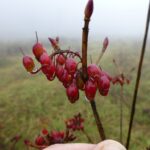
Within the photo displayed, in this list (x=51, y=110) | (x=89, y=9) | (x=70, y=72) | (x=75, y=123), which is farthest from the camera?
(x=51, y=110)

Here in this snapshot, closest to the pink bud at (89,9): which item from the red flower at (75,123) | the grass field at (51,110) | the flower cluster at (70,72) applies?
the flower cluster at (70,72)

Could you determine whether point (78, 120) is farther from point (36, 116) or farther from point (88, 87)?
point (36, 116)

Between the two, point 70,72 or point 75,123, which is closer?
point 70,72

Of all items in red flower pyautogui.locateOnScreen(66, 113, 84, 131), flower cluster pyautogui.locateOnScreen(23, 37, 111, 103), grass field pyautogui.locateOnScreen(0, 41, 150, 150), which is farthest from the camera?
grass field pyautogui.locateOnScreen(0, 41, 150, 150)

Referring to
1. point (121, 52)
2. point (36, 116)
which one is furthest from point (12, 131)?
point (121, 52)

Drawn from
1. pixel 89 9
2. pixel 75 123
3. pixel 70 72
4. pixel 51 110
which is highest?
pixel 89 9

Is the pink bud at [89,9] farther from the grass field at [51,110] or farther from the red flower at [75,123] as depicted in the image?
the grass field at [51,110]

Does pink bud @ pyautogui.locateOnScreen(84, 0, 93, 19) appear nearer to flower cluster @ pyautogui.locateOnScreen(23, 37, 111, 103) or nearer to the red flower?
flower cluster @ pyautogui.locateOnScreen(23, 37, 111, 103)

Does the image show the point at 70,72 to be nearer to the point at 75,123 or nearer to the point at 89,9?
the point at 89,9

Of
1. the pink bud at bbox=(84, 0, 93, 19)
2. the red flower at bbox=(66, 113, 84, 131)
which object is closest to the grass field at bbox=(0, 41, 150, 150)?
the red flower at bbox=(66, 113, 84, 131)

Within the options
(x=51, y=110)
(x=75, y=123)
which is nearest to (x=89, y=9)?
(x=75, y=123)

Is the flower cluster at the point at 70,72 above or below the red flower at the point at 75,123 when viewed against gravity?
above
